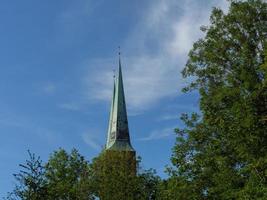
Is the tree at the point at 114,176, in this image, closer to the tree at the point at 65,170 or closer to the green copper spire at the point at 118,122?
the tree at the point at 65,170

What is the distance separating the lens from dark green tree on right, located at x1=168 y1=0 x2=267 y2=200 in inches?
1214

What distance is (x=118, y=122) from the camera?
11575 centimetres

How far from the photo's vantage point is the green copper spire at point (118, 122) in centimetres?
11231

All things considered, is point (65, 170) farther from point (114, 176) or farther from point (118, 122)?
point (118, 122)

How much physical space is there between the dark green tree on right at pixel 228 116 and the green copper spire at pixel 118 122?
75988 mm

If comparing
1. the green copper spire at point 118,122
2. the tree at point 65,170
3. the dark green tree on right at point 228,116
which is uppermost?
the green copper spire at point 118,122

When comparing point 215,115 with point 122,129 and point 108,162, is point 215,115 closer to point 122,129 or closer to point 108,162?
point 108,162

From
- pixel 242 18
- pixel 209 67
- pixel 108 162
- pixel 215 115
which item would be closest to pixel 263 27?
pixel 242 18

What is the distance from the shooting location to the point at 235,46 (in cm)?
3381

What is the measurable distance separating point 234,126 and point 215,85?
3.65 m

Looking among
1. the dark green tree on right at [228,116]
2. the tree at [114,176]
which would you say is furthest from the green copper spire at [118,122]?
the dark green tree on right at [228,116]

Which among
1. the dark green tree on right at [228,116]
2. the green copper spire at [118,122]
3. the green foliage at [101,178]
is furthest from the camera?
the green copper spire at [118,122]

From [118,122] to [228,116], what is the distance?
84.1 meters

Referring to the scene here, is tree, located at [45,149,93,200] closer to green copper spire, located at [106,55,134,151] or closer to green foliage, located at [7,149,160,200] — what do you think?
green foliage, located at [7,149,160,200]
